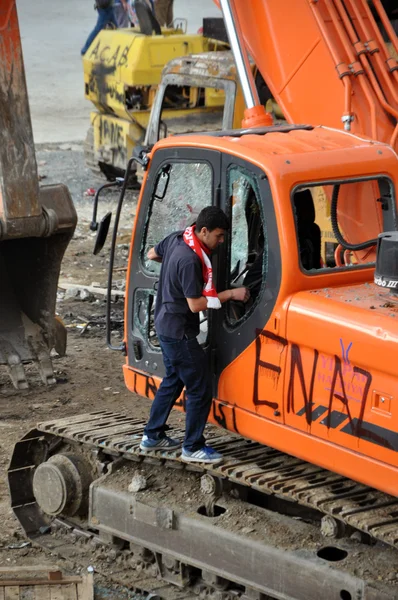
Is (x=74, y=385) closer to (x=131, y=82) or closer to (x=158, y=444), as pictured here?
(x=158, y=444)

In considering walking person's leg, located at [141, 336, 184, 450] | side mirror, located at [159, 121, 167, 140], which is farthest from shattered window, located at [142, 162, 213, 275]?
side mirror, located at [159, 121, 167, 140]

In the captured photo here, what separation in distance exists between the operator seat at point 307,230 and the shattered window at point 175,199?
1.48 feet

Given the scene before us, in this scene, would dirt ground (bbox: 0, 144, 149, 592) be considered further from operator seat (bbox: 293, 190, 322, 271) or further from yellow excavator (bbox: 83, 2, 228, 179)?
operator seat (bbox: 293, 190, 322, 271)

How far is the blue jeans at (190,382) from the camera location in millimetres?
5879

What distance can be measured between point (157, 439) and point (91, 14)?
3060cm

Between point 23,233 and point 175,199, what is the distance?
2.17 meters

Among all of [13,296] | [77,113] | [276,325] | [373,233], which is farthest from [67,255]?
[77,113]

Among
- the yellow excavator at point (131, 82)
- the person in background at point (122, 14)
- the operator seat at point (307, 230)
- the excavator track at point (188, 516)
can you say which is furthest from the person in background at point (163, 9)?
the operator seat at point (307, 230)

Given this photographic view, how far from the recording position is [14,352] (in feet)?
30.2

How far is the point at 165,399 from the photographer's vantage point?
614 centimetres

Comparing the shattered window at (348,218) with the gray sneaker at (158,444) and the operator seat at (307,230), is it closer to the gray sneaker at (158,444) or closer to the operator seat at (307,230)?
the operator seat at (307,230)

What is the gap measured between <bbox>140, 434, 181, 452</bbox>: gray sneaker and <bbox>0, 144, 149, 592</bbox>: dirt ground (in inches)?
33.6

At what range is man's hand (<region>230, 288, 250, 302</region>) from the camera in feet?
18.7

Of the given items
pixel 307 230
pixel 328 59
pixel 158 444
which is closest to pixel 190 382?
pixel 158 444
